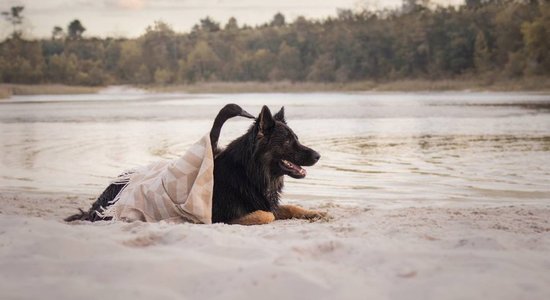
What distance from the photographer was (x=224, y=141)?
17000mm

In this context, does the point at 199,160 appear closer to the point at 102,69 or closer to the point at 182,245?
the point at 182,245

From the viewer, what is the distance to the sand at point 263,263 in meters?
3.33

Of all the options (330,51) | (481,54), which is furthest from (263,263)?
(330,51)

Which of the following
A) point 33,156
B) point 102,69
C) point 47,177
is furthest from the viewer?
point 102,69

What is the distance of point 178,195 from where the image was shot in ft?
19.4

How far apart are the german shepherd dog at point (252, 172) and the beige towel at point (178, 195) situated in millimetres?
275

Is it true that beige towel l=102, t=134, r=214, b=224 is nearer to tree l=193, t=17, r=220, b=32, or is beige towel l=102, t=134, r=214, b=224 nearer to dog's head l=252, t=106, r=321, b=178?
dog's head l=252, t=106, r=321, b=178

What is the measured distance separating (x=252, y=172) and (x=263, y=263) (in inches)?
104

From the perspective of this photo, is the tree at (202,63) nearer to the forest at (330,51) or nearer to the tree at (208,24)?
the forest at (330,51)

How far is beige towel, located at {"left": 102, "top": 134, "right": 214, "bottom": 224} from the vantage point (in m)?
5.81

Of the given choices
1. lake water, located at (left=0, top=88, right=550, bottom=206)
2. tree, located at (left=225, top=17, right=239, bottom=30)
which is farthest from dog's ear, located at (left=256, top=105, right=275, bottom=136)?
tree, located at (left=225, top=17, right=239, bottom=30)

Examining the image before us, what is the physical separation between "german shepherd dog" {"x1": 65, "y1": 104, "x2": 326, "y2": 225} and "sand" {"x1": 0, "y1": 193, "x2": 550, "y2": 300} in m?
1.07

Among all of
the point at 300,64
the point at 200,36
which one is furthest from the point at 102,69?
the point at 300,64

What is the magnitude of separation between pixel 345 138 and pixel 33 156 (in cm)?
823
